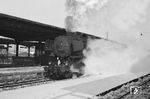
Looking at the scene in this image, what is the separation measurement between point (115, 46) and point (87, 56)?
6797 mm

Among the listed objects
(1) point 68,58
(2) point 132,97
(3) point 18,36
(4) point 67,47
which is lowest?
(2) point 132,97

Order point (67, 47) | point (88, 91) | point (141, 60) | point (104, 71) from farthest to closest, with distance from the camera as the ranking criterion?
point (141, 60) < point (104, 71) < point (67, 47) < point (88, 91)

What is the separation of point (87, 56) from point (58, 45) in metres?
3.77

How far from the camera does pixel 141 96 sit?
9000 mm

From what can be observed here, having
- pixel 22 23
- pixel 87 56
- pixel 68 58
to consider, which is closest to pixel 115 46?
pixel 87 56

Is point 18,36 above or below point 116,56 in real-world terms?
above

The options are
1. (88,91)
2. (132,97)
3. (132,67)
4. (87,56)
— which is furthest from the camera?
(132,67)

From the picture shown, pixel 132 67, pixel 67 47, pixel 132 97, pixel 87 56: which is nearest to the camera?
pixel 132 97

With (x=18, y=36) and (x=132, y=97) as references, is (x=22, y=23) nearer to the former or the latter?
(x=18, y=36)

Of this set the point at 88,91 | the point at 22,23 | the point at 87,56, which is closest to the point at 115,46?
the point at 87,56

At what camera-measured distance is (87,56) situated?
17250mm

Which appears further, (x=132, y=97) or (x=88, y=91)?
(x=88, y=91)

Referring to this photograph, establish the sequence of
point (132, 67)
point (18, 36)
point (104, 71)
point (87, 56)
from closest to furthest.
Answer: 1. point (87, 56)
2. point (104, 71)
3. point (132, 67)
4. point (18, 36)

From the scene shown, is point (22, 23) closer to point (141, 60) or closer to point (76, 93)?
point (76, 93)
